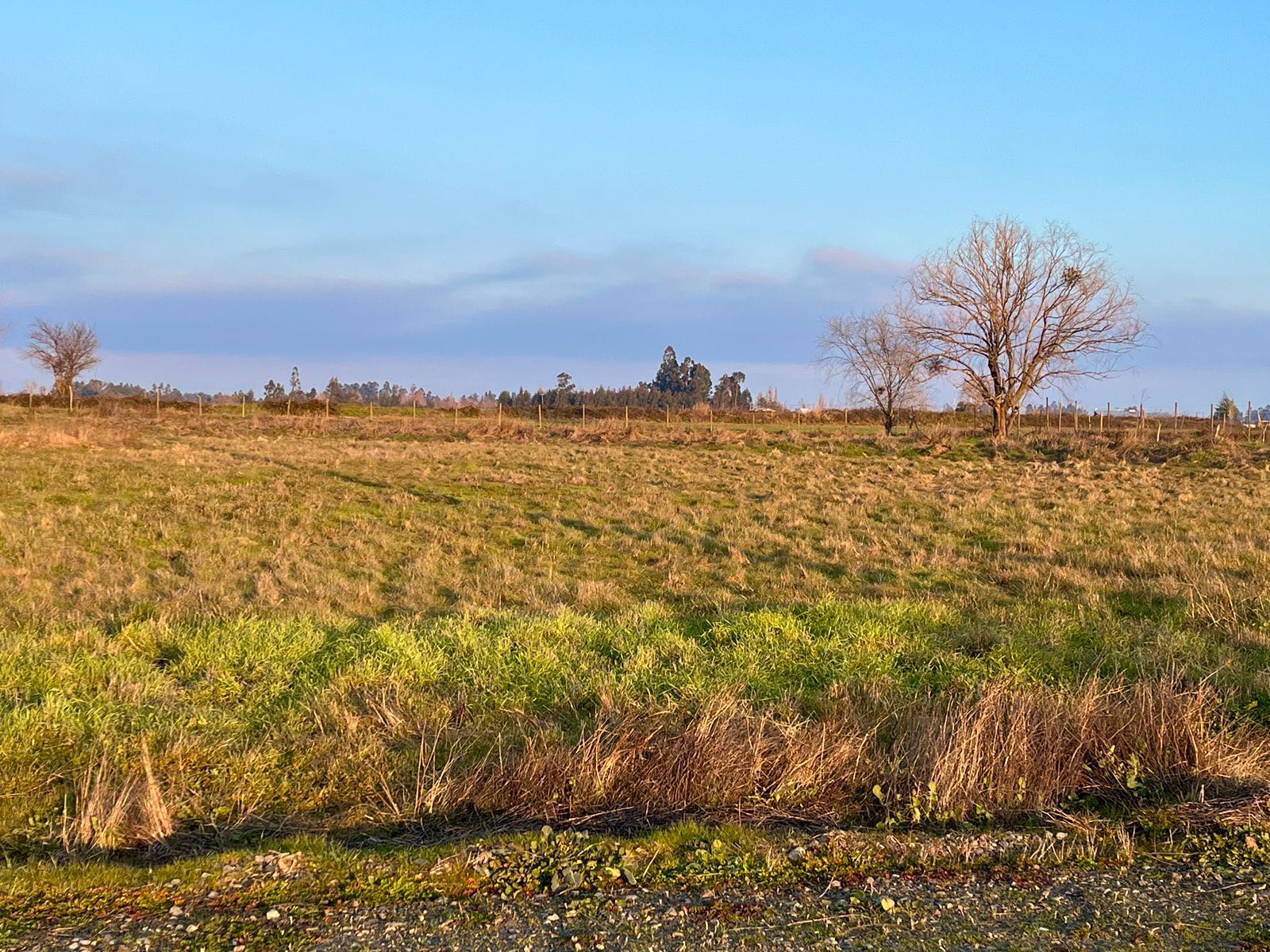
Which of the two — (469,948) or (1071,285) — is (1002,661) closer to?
(469,948)

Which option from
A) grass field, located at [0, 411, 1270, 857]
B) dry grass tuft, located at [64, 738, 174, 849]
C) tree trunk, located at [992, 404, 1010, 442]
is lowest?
dry grass tuft, located at [64, 738, 174, 849]

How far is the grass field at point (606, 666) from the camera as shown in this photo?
170 inches

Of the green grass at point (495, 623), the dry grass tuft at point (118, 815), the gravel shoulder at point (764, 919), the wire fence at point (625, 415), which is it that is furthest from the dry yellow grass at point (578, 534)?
the wire fence at point (625, 415)

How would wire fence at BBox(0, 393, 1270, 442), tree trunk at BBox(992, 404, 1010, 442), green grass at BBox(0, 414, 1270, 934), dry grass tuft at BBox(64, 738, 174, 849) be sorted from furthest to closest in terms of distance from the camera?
wire fence at BBox(0, 393, 1270, 442) < tree trunk at BBox(992, 404, 1010, 442) < green grass at BBox(0, 414, 1270, 934) < dry grass tuft at BBox(64, 738, 174, 849)

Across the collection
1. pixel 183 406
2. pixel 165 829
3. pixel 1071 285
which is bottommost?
pixel 165 829

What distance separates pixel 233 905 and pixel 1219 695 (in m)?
5.90

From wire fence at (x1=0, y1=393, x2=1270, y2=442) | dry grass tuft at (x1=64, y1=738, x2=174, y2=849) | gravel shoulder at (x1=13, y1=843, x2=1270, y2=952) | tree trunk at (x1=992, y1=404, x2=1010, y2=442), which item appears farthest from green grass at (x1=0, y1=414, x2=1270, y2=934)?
wire fence at (x1=0, y1=393, x2=1270, y2=442)

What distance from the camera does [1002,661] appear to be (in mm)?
6527

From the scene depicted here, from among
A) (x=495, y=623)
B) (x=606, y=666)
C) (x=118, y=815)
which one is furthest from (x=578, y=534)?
(x=118, y=815)

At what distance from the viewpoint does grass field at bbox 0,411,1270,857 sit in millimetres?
4328

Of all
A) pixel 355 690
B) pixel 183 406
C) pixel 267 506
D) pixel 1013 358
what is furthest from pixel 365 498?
pixel 183 406

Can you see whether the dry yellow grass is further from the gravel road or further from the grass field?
the gravel road

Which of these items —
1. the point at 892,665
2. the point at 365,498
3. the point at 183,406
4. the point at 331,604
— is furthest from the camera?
the point at 183,406

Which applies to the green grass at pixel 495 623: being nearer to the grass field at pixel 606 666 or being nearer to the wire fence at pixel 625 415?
the grass field at pixel 606 666
